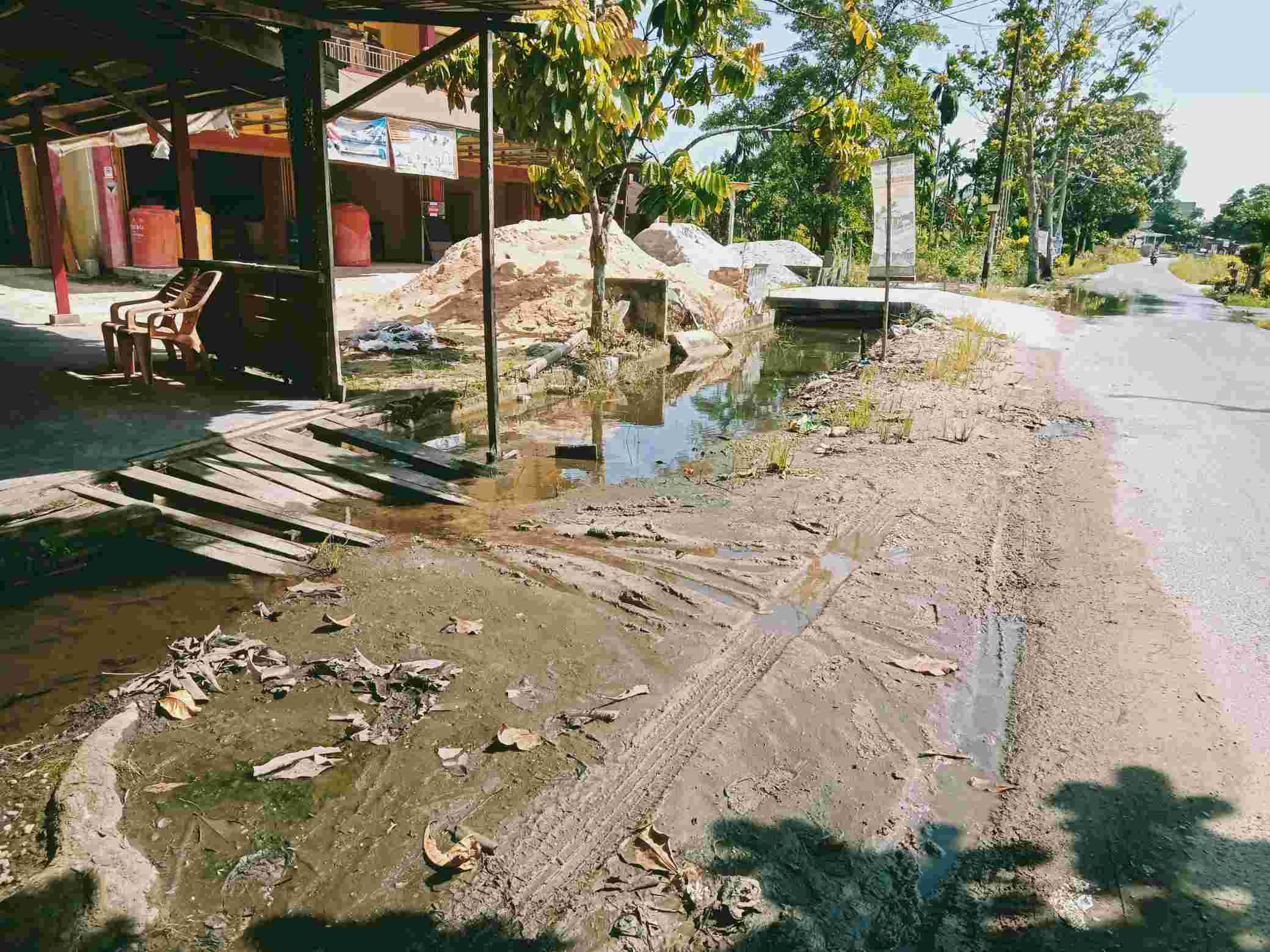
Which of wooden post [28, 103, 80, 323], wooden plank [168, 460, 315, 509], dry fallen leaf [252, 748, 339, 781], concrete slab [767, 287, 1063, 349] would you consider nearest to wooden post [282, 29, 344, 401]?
wooden plank [168, 460, 315, 509]

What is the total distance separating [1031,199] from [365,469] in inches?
1235

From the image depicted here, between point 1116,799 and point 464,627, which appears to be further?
point 464,627

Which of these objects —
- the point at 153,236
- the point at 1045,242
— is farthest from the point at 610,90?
the point at 1045,242

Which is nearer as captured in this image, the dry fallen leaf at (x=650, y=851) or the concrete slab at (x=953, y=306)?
the dry fallen leaf at (x=650, y=851)

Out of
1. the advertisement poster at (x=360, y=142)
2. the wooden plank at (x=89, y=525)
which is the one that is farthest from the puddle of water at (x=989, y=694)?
the advertisement poster at (x=360, y=142)

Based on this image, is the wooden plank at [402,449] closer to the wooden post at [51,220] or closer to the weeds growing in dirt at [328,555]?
the weeds growing in dirt at [328,555]

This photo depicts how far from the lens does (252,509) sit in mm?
5516

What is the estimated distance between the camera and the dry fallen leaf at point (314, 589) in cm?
456

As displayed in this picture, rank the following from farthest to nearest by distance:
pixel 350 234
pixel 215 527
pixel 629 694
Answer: pixel 350 234
pixel 215 527
pixel 629 694

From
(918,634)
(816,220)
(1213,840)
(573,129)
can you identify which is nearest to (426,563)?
(918,634)

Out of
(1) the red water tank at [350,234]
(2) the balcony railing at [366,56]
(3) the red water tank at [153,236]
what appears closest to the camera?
(3) the red water tank at [153,236]

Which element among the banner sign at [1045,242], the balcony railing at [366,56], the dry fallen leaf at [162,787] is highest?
the balcony railing at [366,56]

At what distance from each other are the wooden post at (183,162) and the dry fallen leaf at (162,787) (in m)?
7.25

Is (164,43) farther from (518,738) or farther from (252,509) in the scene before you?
(518,738)
